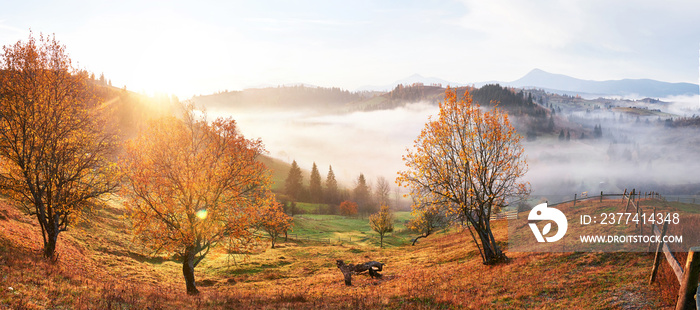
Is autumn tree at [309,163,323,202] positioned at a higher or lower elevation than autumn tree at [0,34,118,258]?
lower

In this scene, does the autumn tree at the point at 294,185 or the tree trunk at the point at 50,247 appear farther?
the autumn tree at the point at 294,185

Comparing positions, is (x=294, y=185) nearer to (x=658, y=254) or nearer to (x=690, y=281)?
(x=658, y=254)

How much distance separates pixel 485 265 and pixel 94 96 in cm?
3581

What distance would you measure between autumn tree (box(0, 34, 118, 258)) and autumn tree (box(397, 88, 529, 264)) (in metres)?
25.9

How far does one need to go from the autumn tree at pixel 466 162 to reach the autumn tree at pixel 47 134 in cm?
2586

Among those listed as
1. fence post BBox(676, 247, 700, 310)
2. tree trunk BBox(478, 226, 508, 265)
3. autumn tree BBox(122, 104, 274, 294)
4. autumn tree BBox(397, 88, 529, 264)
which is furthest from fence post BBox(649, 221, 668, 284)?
autumn tree BBox(122, 104, 274, 294)

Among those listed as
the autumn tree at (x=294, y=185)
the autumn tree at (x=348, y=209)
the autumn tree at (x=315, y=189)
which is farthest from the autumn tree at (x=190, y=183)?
the autumn tree at (x=315, y=189)

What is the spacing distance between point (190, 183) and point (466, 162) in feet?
72.0

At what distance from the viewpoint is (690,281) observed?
11.4m

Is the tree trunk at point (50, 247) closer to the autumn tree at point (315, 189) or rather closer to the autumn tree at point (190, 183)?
the autumn tree at point (190, 183)

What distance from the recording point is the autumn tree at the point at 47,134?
23.9 m

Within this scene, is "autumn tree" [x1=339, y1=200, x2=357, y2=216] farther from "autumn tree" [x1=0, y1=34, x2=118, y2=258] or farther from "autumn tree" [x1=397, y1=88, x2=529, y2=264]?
"autumn tree" [x1=0, y1=34, x2=118, y2=258]

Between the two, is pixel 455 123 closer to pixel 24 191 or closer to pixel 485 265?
pixel 485 265

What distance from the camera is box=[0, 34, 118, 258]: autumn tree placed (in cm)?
2386
